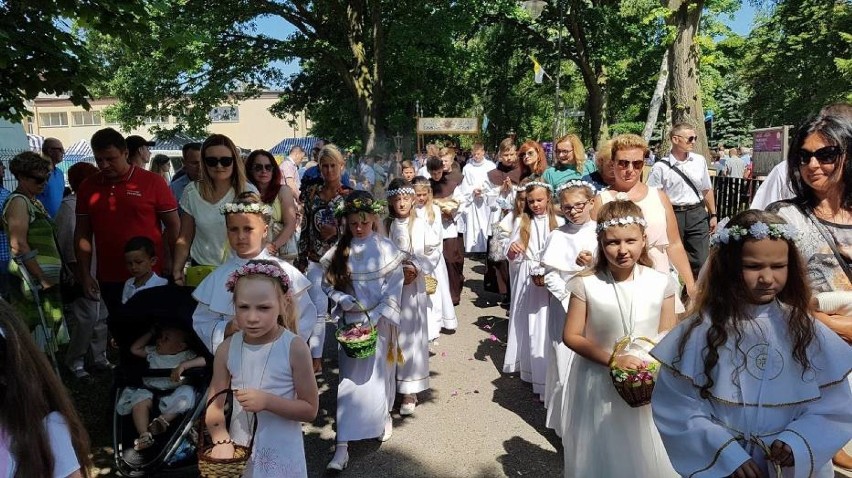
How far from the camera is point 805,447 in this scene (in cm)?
223

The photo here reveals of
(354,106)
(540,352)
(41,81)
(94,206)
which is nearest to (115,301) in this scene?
(94,206)

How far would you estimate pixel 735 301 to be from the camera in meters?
2.45

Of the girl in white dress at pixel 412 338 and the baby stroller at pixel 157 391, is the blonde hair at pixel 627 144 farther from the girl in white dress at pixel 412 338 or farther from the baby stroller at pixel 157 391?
the baby stroller at pixel 157 391

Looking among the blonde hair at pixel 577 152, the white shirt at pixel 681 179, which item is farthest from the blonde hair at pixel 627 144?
the white shirt at pixel 681 179

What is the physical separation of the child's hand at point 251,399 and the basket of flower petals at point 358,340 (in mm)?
1263

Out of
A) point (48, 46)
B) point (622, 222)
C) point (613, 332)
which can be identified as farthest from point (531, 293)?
point (48, 46)

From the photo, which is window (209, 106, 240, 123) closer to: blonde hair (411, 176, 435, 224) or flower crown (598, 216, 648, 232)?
blonde hair (411, 176, 435, 224)

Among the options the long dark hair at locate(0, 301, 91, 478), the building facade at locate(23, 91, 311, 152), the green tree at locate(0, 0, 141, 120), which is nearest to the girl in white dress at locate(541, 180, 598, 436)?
the long dark hair at locate(0, 301, 91, 478)

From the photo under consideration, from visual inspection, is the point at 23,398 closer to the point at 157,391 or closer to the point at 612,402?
the point at 157,391

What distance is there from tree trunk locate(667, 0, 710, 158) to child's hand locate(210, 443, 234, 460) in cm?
1042

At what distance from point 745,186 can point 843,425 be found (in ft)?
33.0

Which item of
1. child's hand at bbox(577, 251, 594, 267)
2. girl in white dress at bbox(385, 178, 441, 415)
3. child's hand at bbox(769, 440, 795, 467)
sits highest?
child's hand at bbox(577, 251, 594, 267)

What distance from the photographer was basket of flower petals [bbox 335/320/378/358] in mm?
4090

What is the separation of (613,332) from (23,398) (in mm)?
2716
